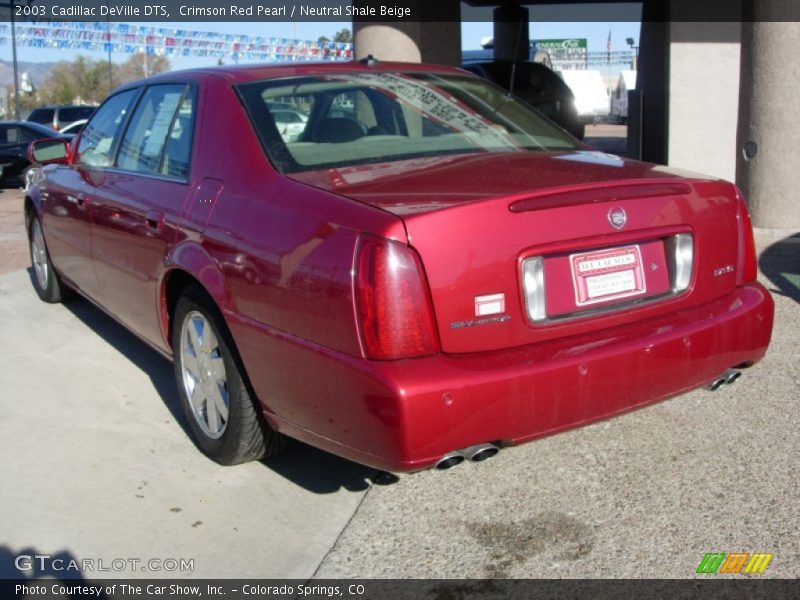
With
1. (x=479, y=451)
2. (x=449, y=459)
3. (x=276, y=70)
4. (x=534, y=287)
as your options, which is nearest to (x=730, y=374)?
(x=534, y=287)

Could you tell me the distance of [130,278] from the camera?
181 inches

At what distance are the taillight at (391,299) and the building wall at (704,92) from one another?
27.0 ft

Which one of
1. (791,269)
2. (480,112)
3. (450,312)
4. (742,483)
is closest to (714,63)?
(791,269)

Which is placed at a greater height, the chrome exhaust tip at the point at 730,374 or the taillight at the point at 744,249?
the taillight at the point at 744,249

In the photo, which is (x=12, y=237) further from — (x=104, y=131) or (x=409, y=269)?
(x=409, y=269)

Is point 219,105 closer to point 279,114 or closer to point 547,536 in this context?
point 279,114

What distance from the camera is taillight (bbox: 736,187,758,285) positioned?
12.2ft

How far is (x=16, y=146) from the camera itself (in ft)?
60.4

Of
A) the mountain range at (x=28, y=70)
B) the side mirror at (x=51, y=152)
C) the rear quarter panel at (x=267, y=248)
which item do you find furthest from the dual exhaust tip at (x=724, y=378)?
the mountain range at (x=28, y=70)

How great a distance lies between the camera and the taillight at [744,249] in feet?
12.2

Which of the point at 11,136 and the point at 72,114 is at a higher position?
the point at 72,114

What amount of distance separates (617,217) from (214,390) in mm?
1763

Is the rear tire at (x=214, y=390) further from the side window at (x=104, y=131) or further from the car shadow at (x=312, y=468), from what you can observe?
the side window at (x=104, y=131)

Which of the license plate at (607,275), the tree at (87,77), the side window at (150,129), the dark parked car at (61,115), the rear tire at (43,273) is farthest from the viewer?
the tree at (87,77)
